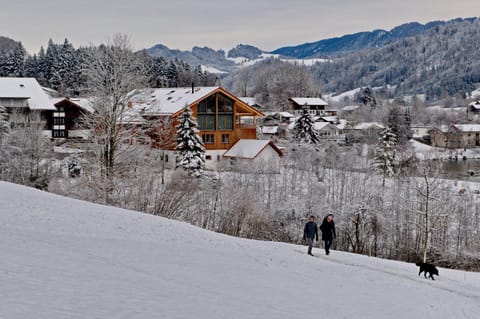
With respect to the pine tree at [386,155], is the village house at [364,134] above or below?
above

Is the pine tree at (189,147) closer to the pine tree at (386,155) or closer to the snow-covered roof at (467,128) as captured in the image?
the pine tree at (386,155)

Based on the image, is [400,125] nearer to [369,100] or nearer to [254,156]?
[254,156]

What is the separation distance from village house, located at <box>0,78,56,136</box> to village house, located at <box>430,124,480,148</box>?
201 ft

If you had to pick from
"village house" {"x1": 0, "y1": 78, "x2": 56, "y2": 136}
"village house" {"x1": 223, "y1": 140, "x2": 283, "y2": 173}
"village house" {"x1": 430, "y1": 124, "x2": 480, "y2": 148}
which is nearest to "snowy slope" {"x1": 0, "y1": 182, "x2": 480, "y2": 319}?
"village house" {"x1": 223, "y1": 140, "x2": 283, "y2": 173}

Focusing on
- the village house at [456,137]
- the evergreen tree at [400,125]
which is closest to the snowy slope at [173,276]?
the evergreen tree at [400,125]

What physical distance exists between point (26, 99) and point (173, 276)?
51300mm

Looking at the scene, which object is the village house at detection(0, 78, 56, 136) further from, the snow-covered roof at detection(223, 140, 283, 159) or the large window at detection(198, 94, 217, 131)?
the snow-covered roof at detection(223, 140, 283, 159)

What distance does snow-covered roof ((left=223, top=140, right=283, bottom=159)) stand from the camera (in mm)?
47969

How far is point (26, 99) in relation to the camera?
5731cm

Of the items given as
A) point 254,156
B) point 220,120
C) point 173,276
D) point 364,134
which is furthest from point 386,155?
point 173,276

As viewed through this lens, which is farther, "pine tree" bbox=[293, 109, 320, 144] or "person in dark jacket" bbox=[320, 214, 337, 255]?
"pine tree" bbox=[293, 109, 320, 144]

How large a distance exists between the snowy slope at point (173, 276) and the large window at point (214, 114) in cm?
3208

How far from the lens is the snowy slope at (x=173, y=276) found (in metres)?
9.20

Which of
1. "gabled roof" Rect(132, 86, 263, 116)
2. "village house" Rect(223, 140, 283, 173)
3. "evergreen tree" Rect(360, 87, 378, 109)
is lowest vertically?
"village house" Rect(223, 140, 283, 173)
